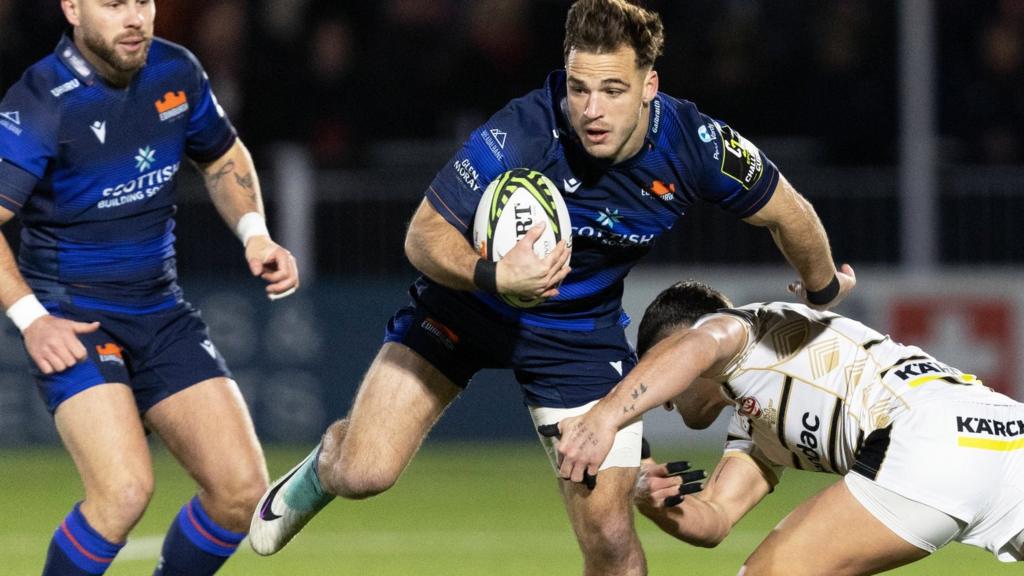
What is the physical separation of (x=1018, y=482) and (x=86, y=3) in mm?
3540

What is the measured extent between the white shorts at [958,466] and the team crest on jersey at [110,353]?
260 cm

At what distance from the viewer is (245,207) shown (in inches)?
260

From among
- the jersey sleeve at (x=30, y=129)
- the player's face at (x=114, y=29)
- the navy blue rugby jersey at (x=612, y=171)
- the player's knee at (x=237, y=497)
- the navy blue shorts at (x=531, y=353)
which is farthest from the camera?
the navy blue shorts at (x=531, y=353)

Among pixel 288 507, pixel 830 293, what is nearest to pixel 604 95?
pixel 830 293

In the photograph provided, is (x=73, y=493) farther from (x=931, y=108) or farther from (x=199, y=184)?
(x=931, y=108)

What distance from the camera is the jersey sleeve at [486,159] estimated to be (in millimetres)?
5801

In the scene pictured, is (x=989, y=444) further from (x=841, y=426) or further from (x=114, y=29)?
(x=114, y=29)

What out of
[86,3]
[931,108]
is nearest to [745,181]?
[86,3]

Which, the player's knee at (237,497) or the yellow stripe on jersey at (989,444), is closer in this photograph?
the yellow stripe on jersey at (989,444)

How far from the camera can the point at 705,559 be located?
8.05 meters

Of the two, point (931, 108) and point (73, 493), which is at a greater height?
point (931, 108)

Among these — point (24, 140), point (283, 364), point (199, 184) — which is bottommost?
point (283, 364)

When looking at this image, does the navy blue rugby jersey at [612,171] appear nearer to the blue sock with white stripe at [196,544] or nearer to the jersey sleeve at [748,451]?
the jersey sleeve at [748,451]

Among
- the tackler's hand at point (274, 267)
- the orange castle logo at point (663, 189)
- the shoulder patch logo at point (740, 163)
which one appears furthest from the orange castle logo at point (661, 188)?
the tackler's hand at point (274, 267)
